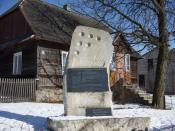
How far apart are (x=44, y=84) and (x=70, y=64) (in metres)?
13.2

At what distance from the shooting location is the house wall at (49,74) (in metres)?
22.9

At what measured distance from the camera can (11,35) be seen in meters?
27.0

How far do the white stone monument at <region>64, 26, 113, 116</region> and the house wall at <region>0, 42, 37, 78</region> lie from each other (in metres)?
13.1

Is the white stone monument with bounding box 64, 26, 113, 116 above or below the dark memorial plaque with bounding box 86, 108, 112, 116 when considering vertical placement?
above

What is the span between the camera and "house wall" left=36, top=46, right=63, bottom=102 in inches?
902

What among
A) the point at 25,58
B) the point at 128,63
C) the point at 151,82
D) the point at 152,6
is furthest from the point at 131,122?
the point at 151,82

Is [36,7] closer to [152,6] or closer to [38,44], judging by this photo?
[38,44]

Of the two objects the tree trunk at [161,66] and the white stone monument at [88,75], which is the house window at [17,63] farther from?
the white stone monument at [88,75]

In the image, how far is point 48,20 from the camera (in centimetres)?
2681

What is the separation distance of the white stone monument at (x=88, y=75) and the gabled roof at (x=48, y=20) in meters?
11.6

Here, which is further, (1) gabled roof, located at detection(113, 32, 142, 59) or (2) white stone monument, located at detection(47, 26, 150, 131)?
(1) gabled roof, located at detection(113, 32, 142, 59)

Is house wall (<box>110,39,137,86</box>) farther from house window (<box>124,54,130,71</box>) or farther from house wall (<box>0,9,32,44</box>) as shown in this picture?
house wall (<box>0,9,32,44</box>)

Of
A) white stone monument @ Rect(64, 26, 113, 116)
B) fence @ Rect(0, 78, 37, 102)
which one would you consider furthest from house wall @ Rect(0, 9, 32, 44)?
white stone monument @ Rect(64, 26, 113, 116)

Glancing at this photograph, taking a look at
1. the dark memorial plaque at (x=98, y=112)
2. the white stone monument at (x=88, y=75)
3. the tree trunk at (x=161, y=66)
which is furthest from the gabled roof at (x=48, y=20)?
the dark memorial plaque at (x=98, y=112)
